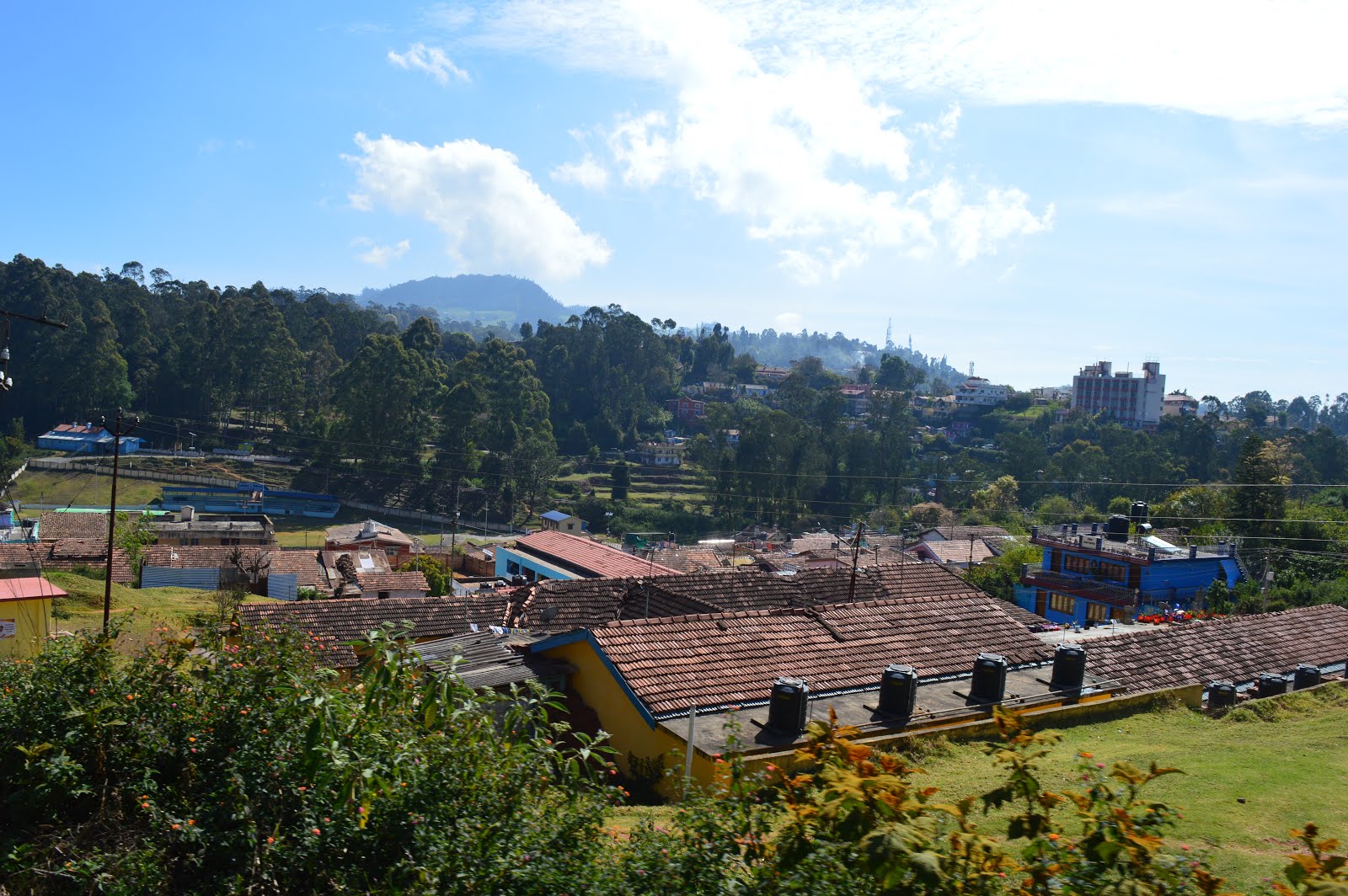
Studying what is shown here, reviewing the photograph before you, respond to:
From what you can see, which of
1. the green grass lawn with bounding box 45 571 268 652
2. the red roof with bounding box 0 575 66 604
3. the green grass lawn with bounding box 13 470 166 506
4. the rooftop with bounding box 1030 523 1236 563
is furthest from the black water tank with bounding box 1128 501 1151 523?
the green grass lawn with bounding box 13 470 166 506

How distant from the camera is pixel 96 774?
15.0 ft

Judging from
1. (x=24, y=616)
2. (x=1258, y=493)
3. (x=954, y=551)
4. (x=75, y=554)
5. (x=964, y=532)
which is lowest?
(x=75, y=554)

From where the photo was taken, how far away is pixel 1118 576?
27156mm

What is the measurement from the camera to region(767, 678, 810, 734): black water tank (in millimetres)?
8500

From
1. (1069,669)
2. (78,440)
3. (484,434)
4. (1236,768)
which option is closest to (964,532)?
(484,434)

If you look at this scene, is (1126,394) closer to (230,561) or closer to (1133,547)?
(1133,547)

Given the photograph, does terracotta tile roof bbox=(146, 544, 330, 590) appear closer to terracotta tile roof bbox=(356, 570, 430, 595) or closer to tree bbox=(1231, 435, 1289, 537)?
terracotta tile roof bbox=(356, 570, 430, 595)

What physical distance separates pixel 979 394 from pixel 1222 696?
279ft

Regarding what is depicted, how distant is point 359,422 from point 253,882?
174 ft

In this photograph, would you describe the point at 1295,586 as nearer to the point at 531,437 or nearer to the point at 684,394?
the point at 531,437

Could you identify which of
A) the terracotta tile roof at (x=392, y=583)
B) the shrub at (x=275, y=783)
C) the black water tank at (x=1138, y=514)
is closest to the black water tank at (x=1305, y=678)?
the shrub at (x=275, y=783)

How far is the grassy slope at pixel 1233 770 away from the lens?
598cm

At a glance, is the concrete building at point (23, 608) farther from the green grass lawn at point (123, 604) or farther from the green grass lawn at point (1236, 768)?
the green grass lawn at point (1236, 768)

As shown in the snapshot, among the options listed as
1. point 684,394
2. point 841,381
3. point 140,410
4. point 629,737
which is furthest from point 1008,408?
point 629,737
